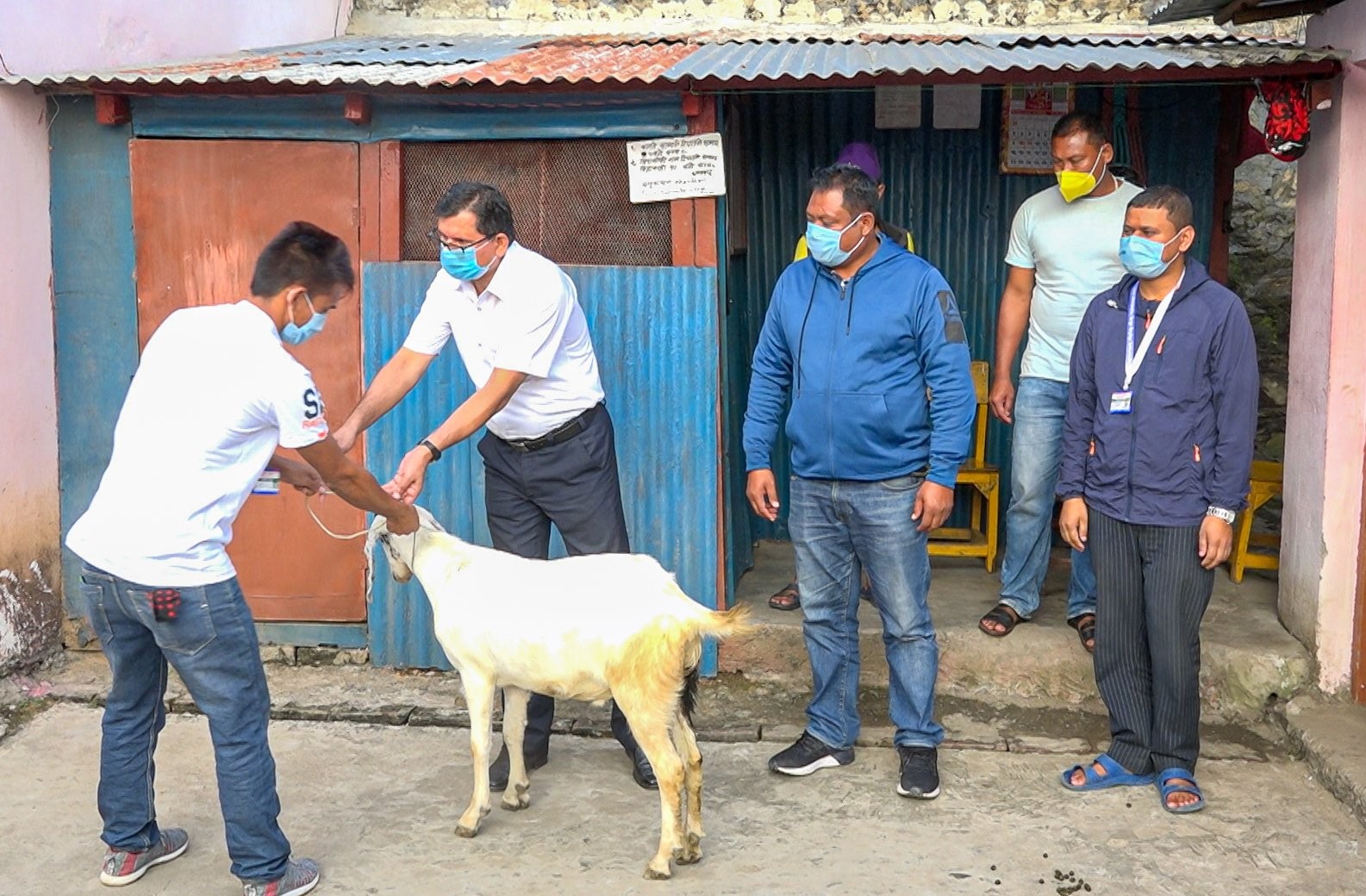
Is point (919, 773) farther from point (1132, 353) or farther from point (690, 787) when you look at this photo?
point (1132, 353)

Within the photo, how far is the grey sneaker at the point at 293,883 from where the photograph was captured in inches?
166

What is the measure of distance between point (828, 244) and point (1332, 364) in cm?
226

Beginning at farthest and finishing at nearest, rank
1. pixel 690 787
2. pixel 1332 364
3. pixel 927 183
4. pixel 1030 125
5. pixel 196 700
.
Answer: pixel 927 183 → pixel 1030 125 → pixel 1332 364 → pixel 690 787 → pixel 196 700

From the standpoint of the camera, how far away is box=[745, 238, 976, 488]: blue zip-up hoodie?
4.80 m

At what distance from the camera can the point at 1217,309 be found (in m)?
4.76

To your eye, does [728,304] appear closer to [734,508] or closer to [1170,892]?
[734,508]

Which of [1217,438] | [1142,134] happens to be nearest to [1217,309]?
[1217,438]

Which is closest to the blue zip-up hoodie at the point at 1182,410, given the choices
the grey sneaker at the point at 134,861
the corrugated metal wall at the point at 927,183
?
the corrugated metal wall at the point at 927,183

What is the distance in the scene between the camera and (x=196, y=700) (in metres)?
4.04

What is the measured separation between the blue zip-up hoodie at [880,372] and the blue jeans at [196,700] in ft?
6.79

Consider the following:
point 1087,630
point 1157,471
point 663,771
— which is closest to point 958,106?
point 1087,630

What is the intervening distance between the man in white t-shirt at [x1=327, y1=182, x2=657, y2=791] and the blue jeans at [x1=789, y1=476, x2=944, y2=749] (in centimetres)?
70

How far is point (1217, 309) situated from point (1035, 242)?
1.33 m

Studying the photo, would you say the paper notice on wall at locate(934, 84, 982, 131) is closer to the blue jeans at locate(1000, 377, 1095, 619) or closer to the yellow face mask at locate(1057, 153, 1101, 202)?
the yellow face mask at locate(1057, 153, 1101, 202)
